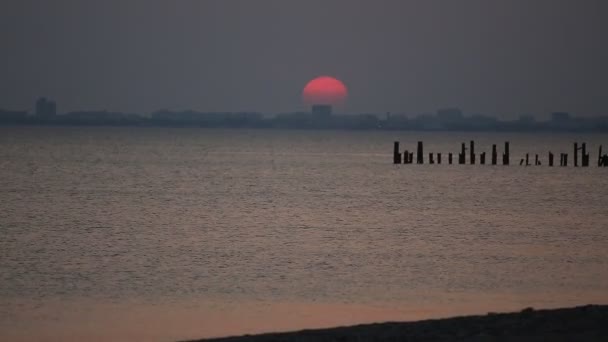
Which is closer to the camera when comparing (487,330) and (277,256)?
(487,330)

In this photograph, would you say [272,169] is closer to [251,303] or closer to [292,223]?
[292,223]

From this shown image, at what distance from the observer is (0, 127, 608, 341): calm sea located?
23.0 m

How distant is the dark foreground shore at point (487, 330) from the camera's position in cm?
1666

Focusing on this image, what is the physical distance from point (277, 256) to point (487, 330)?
14792 mm

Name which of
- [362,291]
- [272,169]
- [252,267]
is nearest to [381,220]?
[252,267]

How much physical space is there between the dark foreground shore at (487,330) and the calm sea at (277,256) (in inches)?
152

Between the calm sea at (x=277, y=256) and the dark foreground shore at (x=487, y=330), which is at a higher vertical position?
the dark foreground shore at (x=487, y=330)

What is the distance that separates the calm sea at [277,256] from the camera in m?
23.0

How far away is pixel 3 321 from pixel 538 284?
1120cm

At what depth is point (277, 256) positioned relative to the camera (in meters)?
31.6

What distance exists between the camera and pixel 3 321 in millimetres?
21875

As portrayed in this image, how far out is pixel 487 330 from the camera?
17.2m

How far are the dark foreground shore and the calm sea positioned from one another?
386 cm

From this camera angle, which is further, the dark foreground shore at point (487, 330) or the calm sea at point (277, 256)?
the calm sea at point (277, 256)
